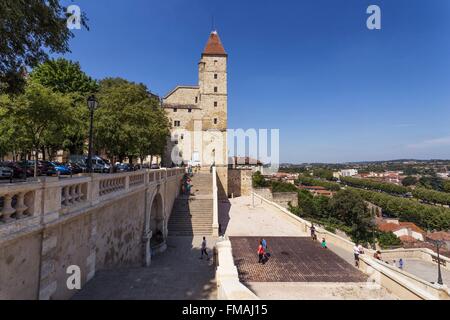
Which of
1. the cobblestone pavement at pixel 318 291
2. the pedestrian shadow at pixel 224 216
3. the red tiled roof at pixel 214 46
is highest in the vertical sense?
the red tiled roof at pixel 214 46

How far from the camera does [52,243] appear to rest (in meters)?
5.30

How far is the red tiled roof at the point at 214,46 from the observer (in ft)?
144

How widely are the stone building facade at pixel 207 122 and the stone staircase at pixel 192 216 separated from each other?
46.3 feet

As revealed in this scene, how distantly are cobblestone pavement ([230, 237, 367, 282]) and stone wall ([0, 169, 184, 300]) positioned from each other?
21.1ft

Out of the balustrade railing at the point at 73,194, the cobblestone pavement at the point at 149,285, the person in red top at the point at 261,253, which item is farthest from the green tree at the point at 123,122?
the person in red top at the point at 261,253

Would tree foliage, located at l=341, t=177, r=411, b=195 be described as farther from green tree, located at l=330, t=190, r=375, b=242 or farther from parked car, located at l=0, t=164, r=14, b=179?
parked car, located at l=0, t=164, r=14, b=179

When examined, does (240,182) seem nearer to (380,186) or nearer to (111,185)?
(111,185)

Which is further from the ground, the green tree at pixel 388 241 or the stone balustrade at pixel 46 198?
the stone balustrade at pixel 46 198

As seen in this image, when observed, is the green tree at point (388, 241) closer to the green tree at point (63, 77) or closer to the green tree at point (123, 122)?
the green tree at point (123, 122)

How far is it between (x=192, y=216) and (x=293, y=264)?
11949 millimetres

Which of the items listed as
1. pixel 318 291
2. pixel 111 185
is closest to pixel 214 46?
pixel 111 185

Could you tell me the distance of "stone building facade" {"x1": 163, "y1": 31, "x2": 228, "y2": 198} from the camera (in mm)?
42375

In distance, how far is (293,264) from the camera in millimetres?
13719
